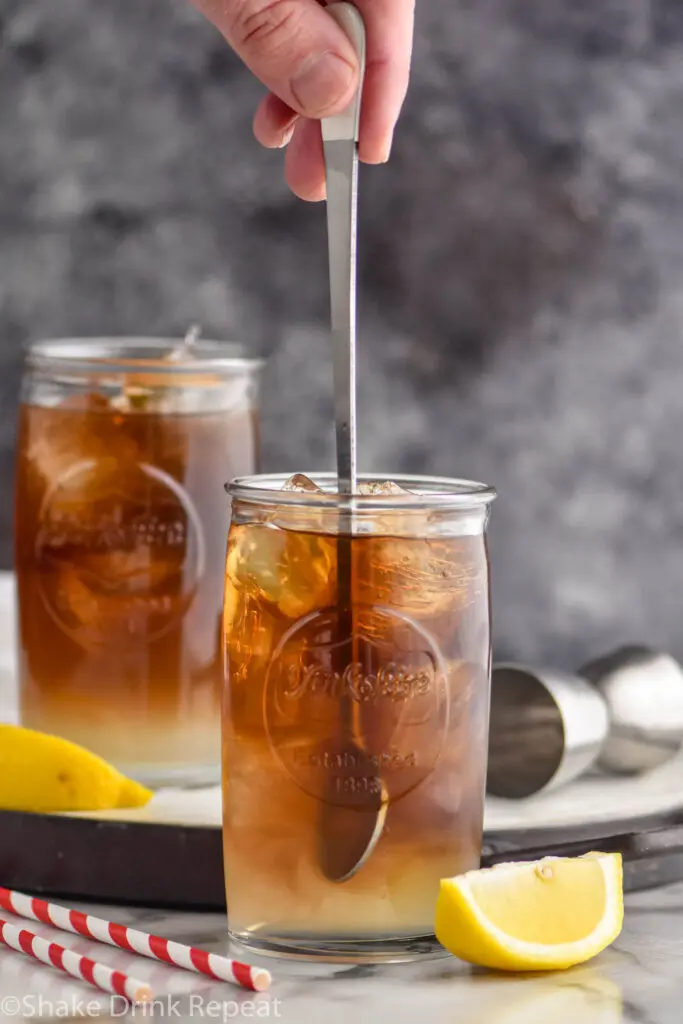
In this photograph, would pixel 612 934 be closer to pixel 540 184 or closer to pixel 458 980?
pixel 458 980

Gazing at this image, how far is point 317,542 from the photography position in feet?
2.75

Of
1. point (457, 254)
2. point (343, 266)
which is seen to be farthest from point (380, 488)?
point (457, 254)

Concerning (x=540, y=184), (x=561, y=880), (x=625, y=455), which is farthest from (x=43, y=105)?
(x=561, y=880)

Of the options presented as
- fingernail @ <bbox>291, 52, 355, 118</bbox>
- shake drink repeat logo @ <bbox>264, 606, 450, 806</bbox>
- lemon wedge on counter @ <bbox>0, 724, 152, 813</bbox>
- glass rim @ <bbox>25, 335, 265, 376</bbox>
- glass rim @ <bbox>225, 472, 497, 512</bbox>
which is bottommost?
lemon wedge on counter @ <bbox>0, 724, 152, 813</bbox>

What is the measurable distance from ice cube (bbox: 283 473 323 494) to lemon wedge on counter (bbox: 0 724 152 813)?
0.91 feet

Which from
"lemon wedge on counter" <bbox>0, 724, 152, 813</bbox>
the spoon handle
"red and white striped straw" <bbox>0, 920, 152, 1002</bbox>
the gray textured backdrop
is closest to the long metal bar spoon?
the spoon handle

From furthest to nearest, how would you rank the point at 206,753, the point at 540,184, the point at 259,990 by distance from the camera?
the point at 540,184 < the point at 206,753 < the point at 259,990

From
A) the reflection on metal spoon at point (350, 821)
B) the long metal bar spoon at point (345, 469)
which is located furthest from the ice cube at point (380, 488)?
the reflection on metal spoon at point (350, 821)

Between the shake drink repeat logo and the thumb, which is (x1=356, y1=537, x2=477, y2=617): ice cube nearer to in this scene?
the shake drink repeat logo

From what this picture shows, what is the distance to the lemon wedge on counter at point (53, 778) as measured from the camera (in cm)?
100

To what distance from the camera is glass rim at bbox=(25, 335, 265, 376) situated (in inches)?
46.0

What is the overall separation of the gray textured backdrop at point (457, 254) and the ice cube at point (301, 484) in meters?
1.06

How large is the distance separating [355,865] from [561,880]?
0.13m

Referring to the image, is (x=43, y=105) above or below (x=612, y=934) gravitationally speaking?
above
